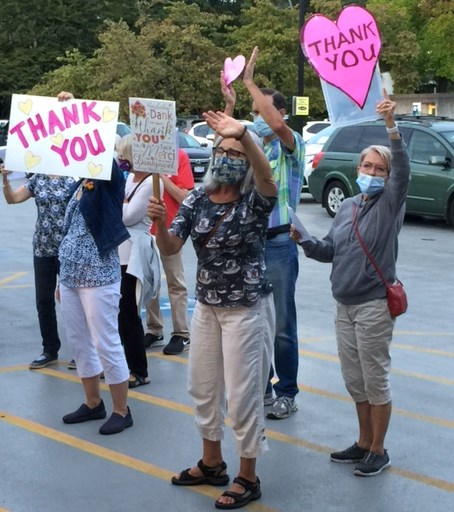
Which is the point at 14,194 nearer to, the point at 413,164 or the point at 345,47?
the point at 345,47

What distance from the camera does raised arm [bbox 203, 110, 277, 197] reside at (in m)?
4.28

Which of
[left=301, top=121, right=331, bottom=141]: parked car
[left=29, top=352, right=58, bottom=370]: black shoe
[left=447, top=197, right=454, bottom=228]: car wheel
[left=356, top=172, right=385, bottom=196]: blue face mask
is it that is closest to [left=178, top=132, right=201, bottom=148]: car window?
[left=301, top=121, right=331, bottom=141]: parked car

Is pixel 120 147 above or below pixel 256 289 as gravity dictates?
above

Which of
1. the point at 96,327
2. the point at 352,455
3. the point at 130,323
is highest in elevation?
the point at 96,327

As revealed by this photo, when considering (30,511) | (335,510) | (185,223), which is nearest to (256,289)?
(185,223)

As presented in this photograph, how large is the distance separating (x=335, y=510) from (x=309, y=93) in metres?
36.5

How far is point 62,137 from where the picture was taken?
583cm

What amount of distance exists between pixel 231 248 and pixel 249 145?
53cm

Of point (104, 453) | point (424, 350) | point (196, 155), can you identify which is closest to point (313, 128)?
point (196, 155)

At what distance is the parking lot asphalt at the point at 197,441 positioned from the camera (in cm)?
479

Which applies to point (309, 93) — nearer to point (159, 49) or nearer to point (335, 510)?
point (159, 49)

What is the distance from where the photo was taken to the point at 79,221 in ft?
18.9

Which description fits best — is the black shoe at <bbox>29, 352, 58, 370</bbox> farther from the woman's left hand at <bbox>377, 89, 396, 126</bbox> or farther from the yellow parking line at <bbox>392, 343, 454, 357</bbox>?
the woman's left hand at <bbox>377, 89, 396, 126</bbox>

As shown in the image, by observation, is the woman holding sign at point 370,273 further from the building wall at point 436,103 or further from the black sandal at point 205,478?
the building wall at point 436,103
